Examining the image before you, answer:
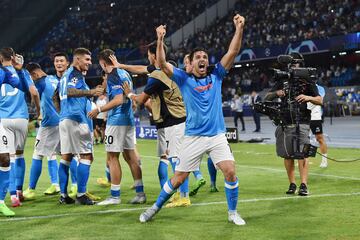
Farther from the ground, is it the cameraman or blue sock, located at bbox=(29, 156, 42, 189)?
the cameraman

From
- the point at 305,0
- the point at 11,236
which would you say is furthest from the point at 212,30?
the point at 11,236

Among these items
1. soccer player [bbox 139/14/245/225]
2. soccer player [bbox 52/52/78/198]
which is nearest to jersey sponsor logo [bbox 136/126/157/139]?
soccer player [bbox 52/52/78/198]

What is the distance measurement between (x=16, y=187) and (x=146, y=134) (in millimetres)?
18980

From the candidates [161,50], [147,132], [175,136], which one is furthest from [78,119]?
[147,132]

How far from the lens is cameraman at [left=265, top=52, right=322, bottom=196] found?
9.50m

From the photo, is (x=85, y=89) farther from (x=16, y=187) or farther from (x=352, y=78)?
(x=352, y=78)

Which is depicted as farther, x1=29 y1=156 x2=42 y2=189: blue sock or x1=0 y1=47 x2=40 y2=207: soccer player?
x1=29 y1=156 x2=42 y2=189: blue sock

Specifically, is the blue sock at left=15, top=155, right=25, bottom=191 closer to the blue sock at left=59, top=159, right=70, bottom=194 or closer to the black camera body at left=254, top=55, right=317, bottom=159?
the blue sock at left=59, top=159, right=70, bottom=194

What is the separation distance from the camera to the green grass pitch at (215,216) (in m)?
6.90

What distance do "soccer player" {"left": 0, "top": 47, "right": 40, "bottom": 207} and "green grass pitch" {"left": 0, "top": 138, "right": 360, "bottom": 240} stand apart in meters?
0.43

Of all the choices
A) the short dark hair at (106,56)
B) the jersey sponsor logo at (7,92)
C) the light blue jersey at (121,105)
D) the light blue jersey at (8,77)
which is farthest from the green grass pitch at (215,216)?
the short dark hair at (106,56)

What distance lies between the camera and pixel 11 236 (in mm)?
7012

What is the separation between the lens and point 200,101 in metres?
7.40

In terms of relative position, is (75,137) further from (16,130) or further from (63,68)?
(63,68)
